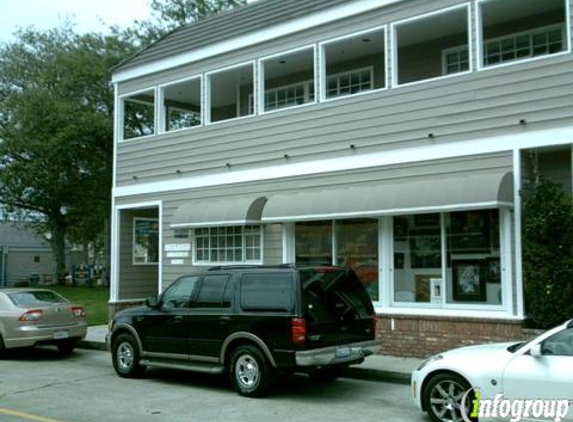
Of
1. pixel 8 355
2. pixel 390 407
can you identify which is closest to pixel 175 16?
pixel 8 355

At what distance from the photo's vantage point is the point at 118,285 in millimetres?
18391

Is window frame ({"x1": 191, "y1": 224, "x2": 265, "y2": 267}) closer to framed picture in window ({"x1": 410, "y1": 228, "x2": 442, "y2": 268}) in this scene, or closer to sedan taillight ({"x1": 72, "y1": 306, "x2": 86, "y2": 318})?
sedan taillight ({"x1": 72, "y1": 306, "x2": 86, "y2": 318})

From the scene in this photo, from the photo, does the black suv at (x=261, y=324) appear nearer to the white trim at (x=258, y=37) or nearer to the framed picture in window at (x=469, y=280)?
the framed picture in window at (x=469, y=280)

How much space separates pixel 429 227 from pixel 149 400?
5856 millimetres

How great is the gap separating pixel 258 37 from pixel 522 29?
5.45 meters

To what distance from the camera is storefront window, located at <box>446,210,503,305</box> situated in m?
11.8

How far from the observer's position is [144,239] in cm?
1917

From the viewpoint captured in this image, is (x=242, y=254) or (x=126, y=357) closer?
(x=126, y=357)

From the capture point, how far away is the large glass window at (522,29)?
Result: 1249 centimetres

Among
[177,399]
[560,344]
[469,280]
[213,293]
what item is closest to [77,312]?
[213,293]

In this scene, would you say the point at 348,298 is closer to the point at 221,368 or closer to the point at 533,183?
the point at 221,368

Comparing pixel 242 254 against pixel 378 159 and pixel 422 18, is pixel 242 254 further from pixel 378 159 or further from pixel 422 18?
pixel 422 18

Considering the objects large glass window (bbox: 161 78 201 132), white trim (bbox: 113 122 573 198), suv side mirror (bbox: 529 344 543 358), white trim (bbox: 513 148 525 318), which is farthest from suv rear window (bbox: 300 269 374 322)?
large glass window (bbox: 161 78 201 132)

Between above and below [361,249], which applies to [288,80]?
above
